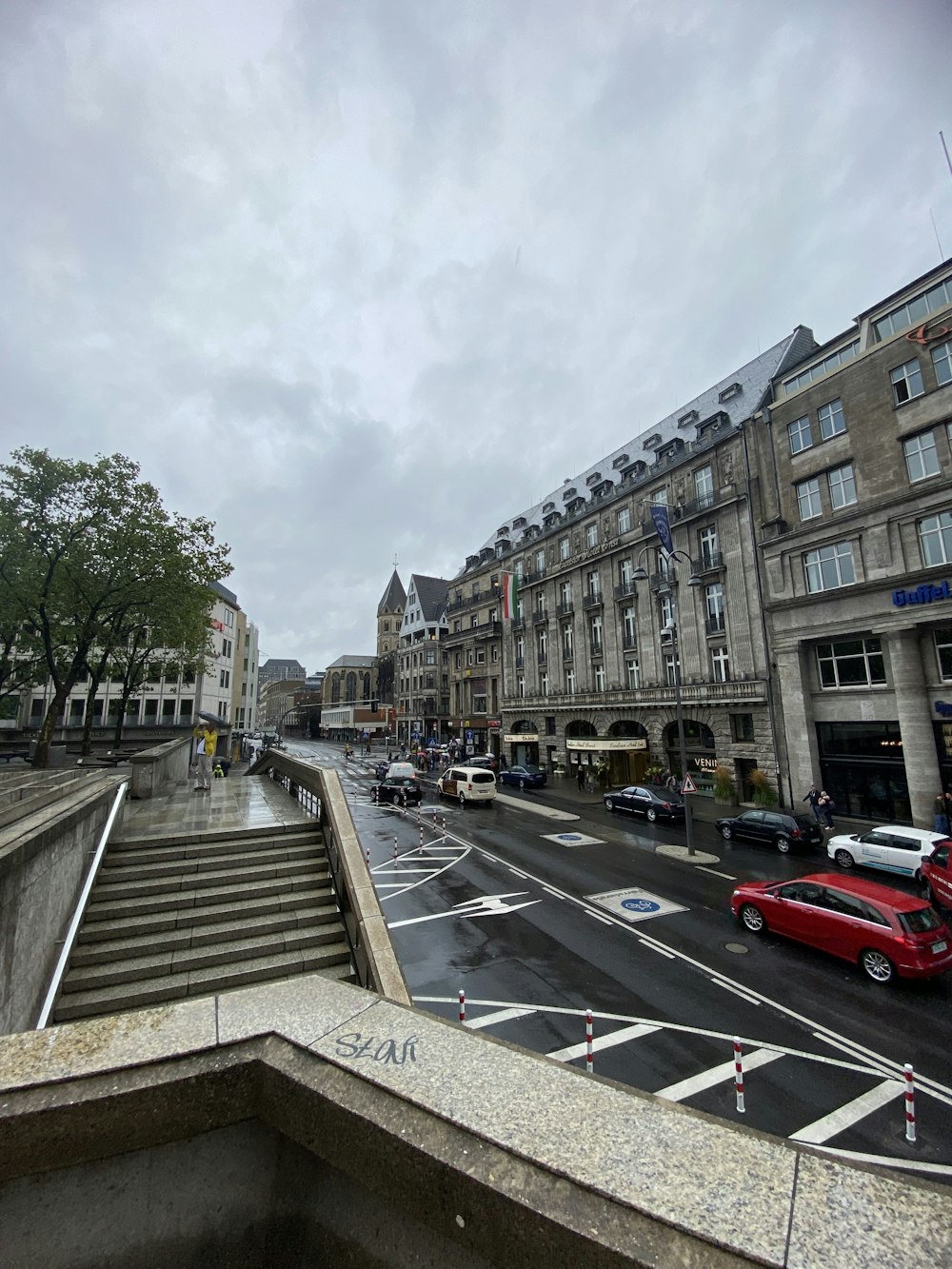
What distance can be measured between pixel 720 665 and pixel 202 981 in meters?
28.9

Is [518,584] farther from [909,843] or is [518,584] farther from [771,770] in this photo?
[909,843]

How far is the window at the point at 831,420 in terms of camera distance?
82.6ft

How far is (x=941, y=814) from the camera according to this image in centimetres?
2027

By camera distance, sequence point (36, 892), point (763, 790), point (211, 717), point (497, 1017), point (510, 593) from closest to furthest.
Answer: point (36, 892)
point (497, 1017)
point (763, 790)
point (510, 593)
point (211, 717)

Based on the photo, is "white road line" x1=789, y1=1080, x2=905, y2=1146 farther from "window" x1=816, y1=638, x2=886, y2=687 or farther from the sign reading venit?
"window" x1=816, y1=638, x2=886, y2=687

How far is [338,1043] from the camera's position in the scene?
7.77 feet

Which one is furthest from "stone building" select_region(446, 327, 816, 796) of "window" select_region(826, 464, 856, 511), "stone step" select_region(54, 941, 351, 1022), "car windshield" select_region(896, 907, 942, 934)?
"stone step" select_region(54, 941, 351, 1022)

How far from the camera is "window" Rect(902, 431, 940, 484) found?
861 inches

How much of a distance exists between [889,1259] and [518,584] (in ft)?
160

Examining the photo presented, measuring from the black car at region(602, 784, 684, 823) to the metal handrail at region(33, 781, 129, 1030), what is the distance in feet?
69.4

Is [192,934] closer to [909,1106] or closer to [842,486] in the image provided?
[909,1106]

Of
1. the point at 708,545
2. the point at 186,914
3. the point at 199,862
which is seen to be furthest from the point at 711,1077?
the point at 708,545

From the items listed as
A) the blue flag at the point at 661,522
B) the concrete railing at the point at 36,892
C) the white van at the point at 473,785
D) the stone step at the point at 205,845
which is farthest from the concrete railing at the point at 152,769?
the blue flag at the point at 661,522

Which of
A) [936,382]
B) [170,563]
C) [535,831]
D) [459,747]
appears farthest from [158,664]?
[936,382]
